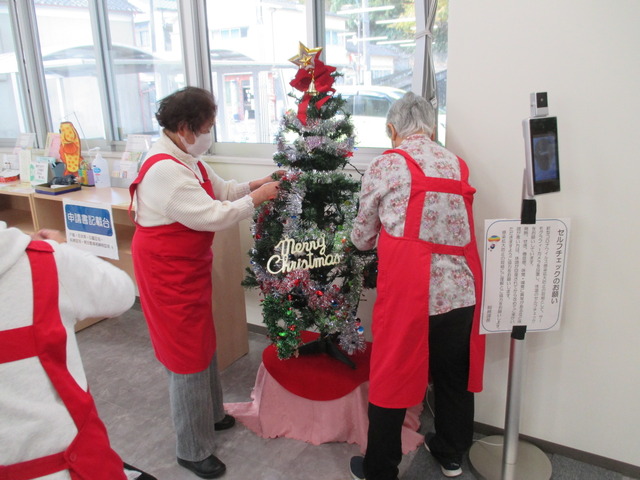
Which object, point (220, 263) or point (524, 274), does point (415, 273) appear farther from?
point (220, 263)

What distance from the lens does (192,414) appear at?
1925 millimetres

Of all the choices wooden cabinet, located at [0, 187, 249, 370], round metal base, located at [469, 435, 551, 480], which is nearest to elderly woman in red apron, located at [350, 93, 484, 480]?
round metal base, located at [469, 435, 551, 480]

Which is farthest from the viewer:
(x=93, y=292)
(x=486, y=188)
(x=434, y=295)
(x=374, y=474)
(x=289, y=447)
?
(x=289, y=447)

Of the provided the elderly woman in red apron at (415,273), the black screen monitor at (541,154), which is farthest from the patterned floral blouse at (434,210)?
the black screen monitor at (541,154)

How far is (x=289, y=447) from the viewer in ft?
6.84

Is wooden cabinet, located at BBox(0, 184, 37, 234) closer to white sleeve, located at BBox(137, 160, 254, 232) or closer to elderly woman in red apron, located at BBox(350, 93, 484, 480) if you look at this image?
white sleeve, located at BBox(137, 160, 254, 232)

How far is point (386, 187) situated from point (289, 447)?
4.00ft

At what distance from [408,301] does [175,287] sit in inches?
33.7

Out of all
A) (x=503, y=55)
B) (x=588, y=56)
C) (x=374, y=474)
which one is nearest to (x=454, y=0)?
(x=503, y=55)

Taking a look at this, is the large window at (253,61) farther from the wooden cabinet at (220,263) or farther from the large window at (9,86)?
the large window at (9,86)

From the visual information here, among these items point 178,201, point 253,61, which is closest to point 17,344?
point 178,201

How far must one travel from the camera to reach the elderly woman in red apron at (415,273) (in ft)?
5.09

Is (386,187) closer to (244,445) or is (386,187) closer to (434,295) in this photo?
(434,295)

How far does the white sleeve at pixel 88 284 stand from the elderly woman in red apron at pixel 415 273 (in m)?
0.83
